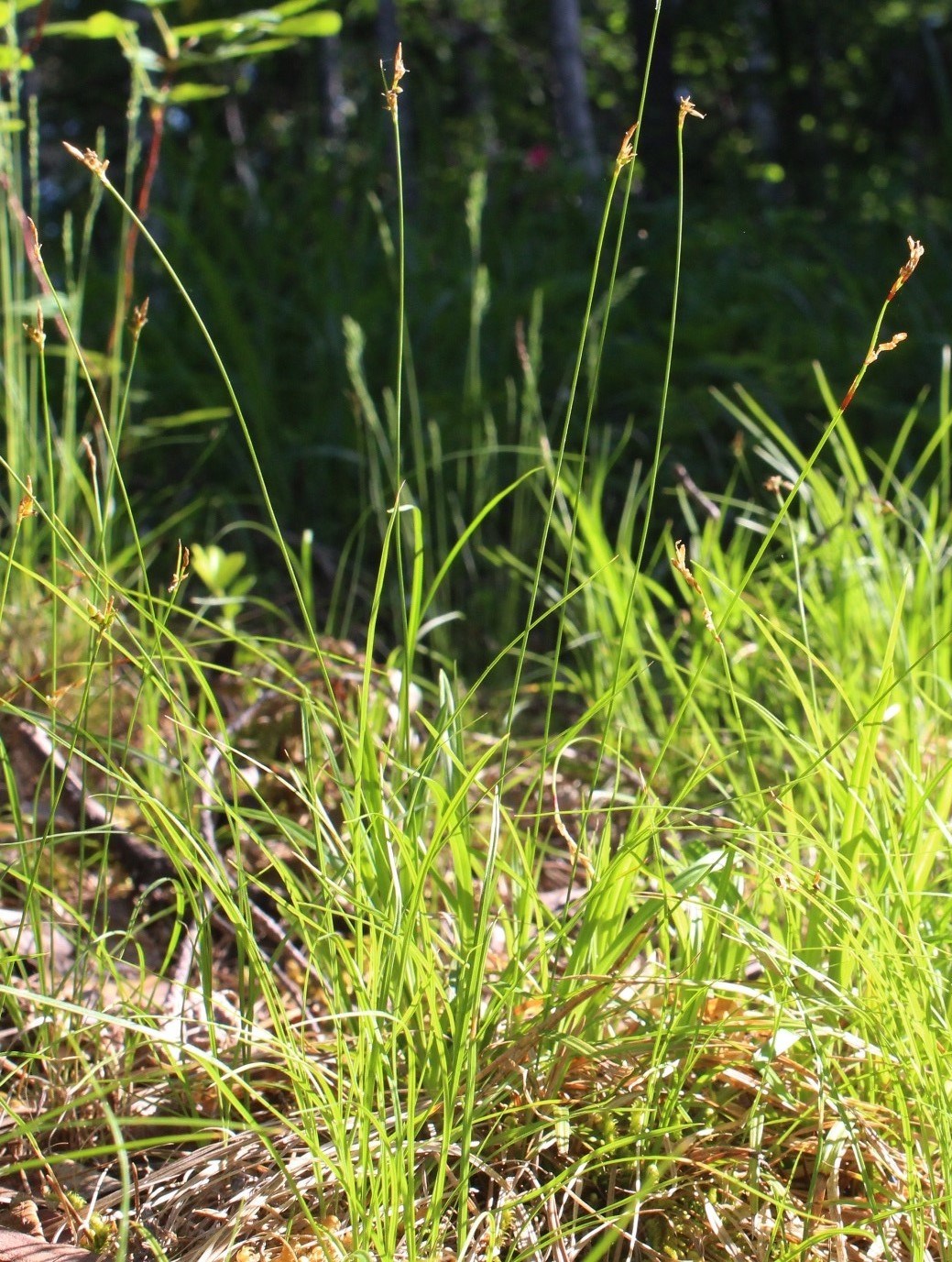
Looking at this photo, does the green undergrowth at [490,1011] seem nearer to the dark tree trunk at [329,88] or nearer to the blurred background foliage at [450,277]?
the blurred background foliage at [450,277]

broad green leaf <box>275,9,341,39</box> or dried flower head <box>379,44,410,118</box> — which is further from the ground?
broad green leaf <box>275,9,341,39</box>

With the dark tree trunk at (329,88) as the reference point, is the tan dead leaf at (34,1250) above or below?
below

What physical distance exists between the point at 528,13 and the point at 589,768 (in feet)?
30.0

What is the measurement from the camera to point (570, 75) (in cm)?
495

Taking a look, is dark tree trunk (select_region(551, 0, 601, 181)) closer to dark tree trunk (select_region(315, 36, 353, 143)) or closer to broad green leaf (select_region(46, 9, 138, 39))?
dark tree trunk (select_region(315, 36, 353, 143))

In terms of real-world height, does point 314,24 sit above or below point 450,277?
above

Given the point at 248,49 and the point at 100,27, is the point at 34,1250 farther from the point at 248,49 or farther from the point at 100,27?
the point at 248,49

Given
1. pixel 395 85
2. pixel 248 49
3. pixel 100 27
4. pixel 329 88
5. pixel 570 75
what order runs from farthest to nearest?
pixel 329 88 < pixel 570 75 < pixel 248 49 < pixel 100 27 < pixel 395 85

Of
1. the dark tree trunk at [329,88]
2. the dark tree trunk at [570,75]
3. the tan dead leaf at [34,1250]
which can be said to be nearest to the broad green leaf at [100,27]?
the tan dead leaf at [34,1250]

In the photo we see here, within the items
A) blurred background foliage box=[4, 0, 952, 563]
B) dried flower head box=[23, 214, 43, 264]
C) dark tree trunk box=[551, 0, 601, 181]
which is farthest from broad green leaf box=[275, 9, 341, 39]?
dark tree trunk box=[551, 0, 601, 181]

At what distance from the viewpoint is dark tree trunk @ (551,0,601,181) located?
4.82 meters

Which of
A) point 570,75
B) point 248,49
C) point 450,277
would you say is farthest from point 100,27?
point 570,75

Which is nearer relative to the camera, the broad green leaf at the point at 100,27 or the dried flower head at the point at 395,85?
the dried flower head at the point at 395,85

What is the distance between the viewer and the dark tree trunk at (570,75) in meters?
4.82
